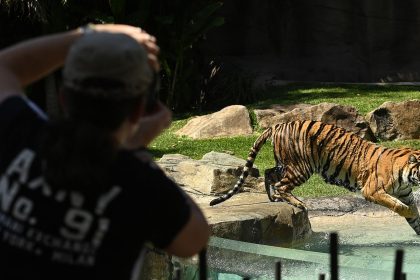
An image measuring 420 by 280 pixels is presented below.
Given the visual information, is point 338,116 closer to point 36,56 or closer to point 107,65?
point 36,56

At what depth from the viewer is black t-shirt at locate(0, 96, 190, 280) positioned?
1.67m

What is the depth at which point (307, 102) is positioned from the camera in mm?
15133

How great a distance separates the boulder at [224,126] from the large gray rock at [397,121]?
70.6 inches

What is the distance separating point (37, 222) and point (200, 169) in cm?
743

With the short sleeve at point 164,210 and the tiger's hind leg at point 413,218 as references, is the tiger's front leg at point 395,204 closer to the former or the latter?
the tiger's hind leg at point 413,218

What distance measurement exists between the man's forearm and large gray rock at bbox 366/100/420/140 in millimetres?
11009

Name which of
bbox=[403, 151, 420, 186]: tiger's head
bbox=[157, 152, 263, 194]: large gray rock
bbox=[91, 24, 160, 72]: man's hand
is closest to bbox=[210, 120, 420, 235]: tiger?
bbox=[403, 151, 420, 186]: tiger's head

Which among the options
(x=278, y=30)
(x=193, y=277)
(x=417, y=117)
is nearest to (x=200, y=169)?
(x=193, y=277)

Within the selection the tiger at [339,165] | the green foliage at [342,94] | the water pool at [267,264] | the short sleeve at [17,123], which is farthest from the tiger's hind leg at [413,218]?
the short sleeve at [17,123]

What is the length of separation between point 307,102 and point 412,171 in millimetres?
6664

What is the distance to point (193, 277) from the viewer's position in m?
6.10

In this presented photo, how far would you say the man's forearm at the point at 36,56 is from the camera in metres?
1.96

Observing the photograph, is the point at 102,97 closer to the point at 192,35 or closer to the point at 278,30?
the point at 192,35

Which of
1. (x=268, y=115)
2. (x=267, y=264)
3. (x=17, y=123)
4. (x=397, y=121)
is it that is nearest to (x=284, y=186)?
(x=267, y=264)
